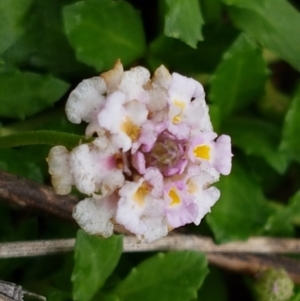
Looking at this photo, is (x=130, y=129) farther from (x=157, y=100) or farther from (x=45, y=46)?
(x=45, y=46)

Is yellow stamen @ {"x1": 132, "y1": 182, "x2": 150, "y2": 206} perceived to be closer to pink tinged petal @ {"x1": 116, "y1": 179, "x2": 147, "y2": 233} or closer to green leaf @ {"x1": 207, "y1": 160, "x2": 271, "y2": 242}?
pink tinged petal @ {"x1": 116, "y1": 179, "x2": 147, "y2": 233}

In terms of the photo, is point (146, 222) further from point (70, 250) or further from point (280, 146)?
point (280, 146)

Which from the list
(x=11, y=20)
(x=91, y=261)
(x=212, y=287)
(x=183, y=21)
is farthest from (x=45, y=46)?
(x=212, y=287)

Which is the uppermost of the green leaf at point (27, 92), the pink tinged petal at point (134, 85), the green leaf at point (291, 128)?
the pink tinged petal at point (134, 85)

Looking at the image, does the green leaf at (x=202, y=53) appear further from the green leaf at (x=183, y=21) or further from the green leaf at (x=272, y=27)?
the green leaf at (x=183, y=21)

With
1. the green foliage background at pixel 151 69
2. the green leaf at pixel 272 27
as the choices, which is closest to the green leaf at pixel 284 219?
the green foliage background at pixel 151 69

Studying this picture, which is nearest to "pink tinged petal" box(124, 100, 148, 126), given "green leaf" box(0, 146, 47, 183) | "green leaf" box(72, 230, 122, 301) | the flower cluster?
the flower cluster
